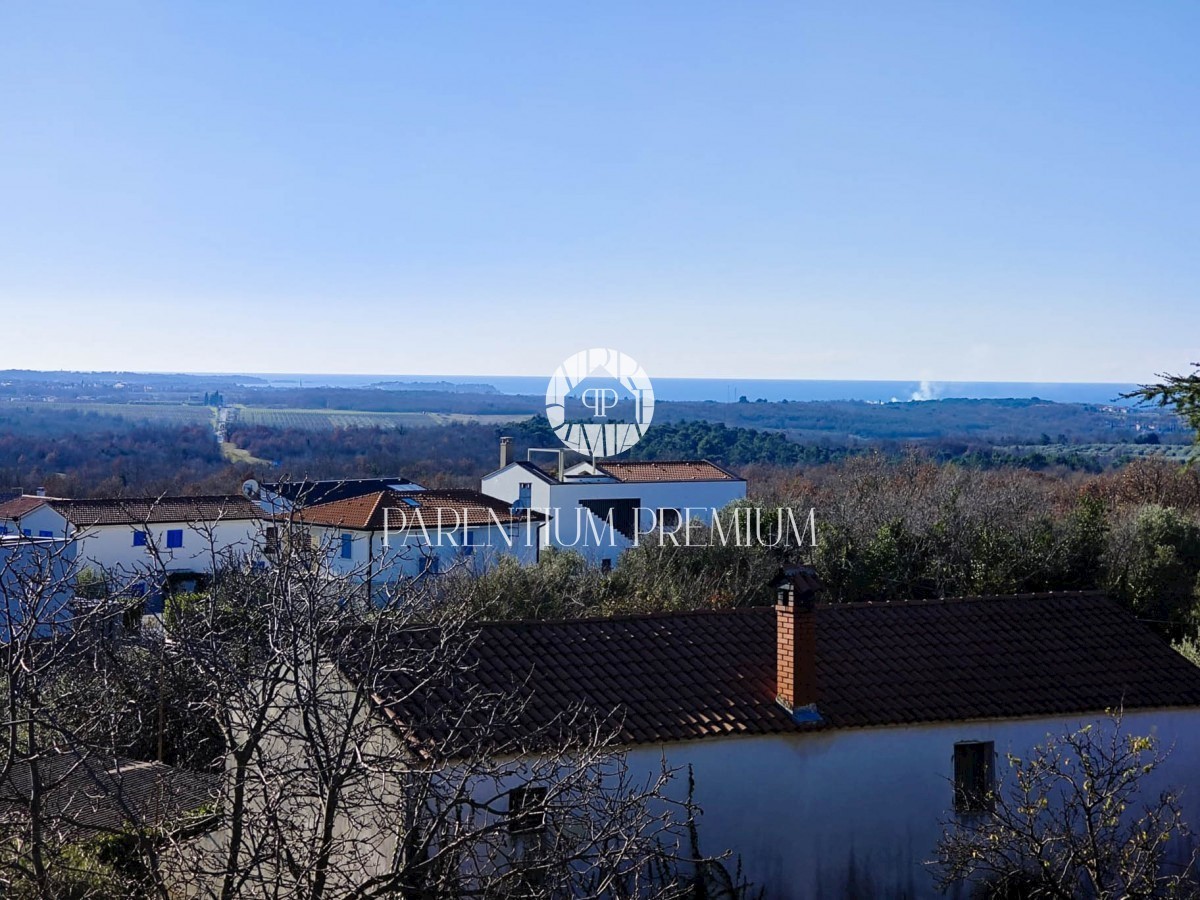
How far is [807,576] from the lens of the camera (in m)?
12.9

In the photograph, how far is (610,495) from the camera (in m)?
40.1

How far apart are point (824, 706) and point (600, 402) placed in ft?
99.7

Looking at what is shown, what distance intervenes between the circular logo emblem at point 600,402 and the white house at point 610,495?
4.18 feet

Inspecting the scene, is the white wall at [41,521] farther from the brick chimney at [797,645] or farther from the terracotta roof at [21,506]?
the brick chimney at [797,645]

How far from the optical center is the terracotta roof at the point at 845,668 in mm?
12078

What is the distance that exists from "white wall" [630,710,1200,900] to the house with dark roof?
1 cm

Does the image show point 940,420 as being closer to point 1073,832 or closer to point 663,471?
point 663,471

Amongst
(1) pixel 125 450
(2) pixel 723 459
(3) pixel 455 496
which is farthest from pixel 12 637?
(1) pixel 125 450

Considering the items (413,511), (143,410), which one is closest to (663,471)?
(413,511)

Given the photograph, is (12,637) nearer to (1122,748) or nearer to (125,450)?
(1122,748)

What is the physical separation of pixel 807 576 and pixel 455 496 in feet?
82.6

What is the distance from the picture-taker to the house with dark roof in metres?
11.8

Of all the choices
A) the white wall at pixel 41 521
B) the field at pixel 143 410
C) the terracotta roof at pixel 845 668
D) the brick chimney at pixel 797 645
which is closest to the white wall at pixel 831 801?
the terracotta roof at pixel 845 668

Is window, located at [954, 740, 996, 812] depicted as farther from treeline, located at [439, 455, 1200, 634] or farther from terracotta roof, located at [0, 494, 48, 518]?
terracotta roof, located at [0, 494, 48, 518]
